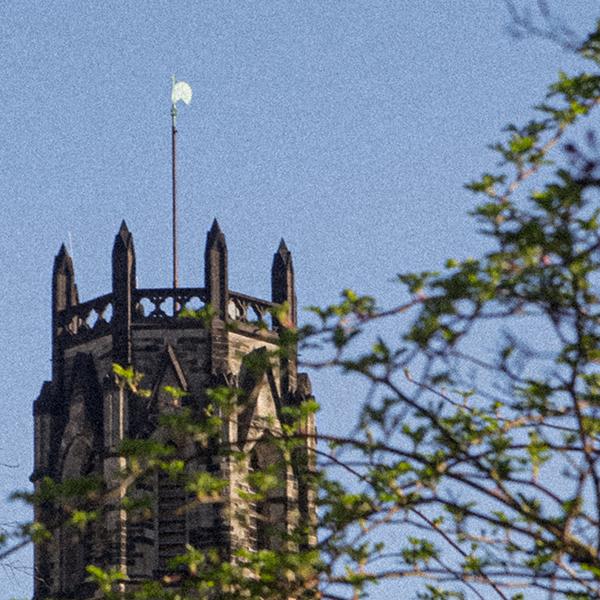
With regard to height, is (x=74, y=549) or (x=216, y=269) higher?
(x=216, y=269)

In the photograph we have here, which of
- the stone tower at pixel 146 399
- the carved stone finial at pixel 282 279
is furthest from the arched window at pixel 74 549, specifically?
the carved stone finial at pixel 282 279

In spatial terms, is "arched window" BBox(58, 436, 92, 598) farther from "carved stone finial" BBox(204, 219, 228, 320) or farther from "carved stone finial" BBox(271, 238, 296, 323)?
"carved stone finial" BBox(271, 238, 296, 323)

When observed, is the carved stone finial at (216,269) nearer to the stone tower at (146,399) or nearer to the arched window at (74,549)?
the stone tower at (146,399)

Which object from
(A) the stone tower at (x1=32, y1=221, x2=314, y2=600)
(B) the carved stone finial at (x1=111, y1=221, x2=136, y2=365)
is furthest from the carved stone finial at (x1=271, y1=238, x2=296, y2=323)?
(B) the carved stone finial at (x1=111, y1=221, x2=136, y2=365)

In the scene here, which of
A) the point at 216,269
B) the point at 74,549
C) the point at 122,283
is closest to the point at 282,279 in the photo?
the point at 216,269

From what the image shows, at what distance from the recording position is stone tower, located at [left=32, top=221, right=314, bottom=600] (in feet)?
164

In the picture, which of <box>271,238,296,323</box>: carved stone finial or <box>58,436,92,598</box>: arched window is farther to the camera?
<box>271,238,296,323</box>: carved stone finial

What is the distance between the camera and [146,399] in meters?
50.5

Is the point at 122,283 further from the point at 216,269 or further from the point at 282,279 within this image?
the point at 282,279

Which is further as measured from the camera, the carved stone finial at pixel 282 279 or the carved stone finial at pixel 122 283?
the carved stone finial at pixel 282 279

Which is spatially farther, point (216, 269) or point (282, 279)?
point (282, 279)

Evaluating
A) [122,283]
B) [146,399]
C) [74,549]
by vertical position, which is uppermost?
A: [122,283]

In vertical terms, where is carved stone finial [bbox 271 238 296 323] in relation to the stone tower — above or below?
above

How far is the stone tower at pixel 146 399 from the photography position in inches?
1969
